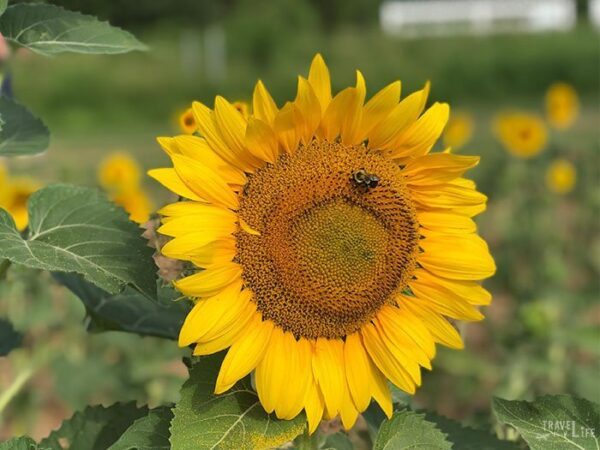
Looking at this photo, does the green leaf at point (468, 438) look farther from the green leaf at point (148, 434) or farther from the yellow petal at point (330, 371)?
the green leaf at point (148, 434)

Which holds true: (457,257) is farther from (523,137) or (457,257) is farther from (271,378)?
(523,137)

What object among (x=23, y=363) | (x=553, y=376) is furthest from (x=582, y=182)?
(x=23, y=363)

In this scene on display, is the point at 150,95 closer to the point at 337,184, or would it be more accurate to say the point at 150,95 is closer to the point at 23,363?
the point at 23,363

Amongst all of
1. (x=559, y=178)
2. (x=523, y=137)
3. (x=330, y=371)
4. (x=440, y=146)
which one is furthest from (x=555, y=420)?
(x=559, y=178)

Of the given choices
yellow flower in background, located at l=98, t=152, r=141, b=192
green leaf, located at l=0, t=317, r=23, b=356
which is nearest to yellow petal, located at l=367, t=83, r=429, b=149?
green leaf, located at l=0, t=317, r=23, b=356

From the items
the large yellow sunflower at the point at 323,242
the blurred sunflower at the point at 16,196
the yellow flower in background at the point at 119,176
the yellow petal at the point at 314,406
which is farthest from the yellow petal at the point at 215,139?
the yellow flower in background at the point at 119,176

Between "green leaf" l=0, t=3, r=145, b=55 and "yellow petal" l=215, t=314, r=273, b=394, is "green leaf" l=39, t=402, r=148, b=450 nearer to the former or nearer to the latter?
"yellow petal" l=215, t=314, r=273, b=394
